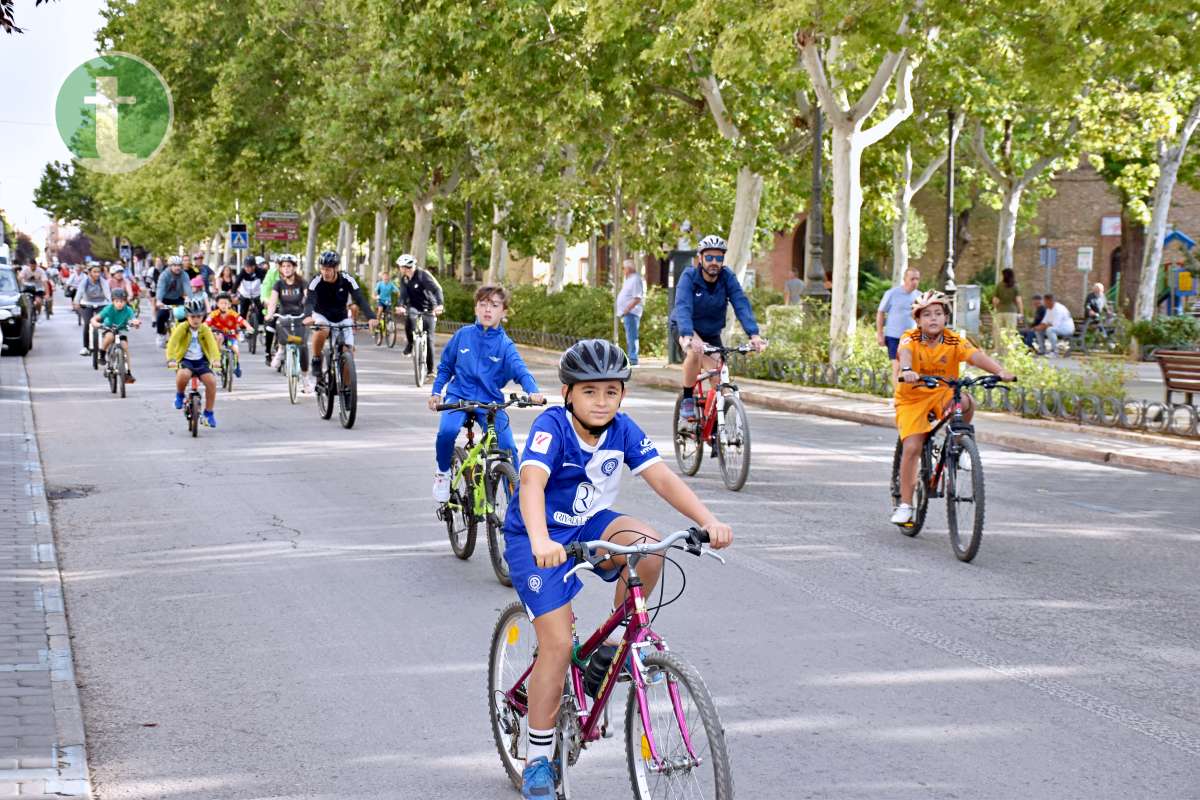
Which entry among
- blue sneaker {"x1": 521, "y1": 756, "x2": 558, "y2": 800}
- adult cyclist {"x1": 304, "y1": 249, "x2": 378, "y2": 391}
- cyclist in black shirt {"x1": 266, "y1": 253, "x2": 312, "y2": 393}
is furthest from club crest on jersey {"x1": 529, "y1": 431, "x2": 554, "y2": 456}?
cyclist in black shirt {"x1": 266, "y1": 253, "x2": 312, "y2": 393}

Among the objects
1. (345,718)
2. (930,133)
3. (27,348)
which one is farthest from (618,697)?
(930,133)

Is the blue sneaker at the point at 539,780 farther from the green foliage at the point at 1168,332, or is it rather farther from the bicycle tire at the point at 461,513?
the green foliage at the point at 1168,332

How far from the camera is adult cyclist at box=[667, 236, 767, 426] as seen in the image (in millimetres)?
12875

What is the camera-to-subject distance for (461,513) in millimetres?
9805

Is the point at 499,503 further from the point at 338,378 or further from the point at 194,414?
the point at 338,378

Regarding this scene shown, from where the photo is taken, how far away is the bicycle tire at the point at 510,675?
16.9 ft

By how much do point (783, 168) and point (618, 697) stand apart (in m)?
24.1

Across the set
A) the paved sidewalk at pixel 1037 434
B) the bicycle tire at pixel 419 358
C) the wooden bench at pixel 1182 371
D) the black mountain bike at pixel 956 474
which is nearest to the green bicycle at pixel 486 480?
the black mountain bike at pixel 956 474

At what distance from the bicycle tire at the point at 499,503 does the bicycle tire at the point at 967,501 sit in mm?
2757

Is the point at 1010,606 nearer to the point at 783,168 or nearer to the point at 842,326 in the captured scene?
the point at 842,326

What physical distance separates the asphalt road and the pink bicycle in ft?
2.02

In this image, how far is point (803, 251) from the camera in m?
70.3

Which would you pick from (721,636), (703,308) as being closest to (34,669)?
(721,636)

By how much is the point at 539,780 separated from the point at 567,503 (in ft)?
2.79
